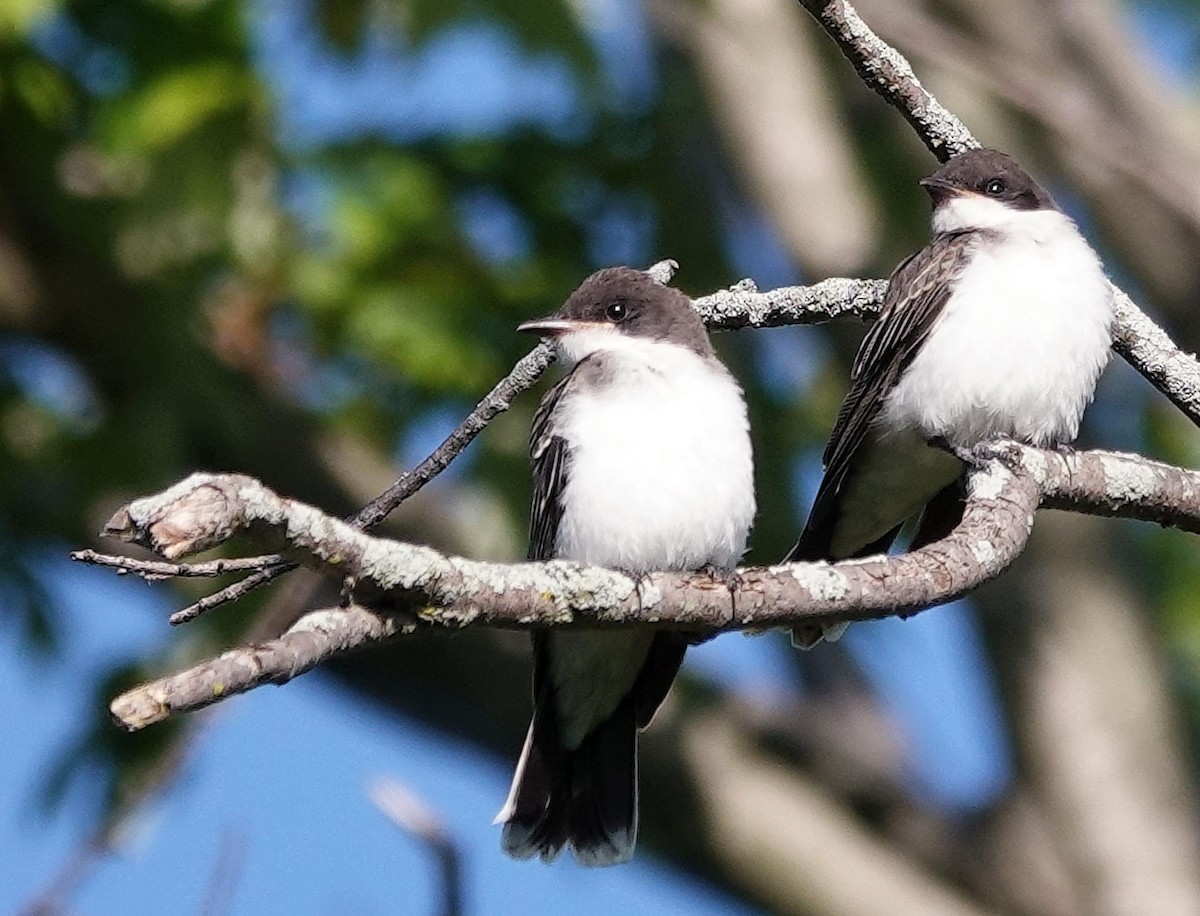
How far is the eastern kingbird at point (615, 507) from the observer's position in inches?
186

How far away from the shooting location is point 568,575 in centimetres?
332

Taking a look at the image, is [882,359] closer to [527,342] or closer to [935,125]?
[935,125]

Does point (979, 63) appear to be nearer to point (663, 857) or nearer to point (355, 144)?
point (355, 144)

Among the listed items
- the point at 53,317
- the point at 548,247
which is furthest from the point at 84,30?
the point at 548,247

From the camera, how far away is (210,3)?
10070 mm

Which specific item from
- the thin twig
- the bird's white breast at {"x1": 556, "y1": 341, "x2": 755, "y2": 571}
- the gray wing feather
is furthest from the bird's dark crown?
the thin twig

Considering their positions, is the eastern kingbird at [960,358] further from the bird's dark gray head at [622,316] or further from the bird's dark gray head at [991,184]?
the bird's dark gray head at [622,316]

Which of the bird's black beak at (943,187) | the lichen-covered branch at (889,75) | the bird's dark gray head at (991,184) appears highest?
the lichen-covered branch at (889,75)

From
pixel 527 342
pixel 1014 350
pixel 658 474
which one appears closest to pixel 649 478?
pixel 658 474

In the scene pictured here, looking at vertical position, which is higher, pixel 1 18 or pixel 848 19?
pixel 848 19

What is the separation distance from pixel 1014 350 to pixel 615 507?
1.14 metres

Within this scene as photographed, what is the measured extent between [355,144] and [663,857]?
4.96 metres

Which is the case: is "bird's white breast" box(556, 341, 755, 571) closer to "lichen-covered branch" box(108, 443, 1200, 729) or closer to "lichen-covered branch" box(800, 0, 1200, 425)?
"lichen-covered branch" box(108, 443, 1200, 729)

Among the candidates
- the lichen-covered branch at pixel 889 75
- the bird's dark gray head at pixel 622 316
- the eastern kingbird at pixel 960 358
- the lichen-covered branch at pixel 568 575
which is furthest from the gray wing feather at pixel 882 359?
the lichen-covered branch at pixel 568 575
